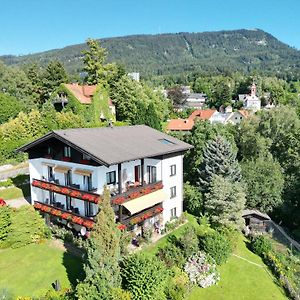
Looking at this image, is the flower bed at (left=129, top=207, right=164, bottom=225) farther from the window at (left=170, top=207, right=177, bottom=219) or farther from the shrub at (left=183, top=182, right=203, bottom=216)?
the shrub at (left=183, top=182, right=203, bottom=216)

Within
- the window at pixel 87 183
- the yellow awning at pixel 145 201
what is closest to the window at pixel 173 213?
the yellow awning at pixel 145 201

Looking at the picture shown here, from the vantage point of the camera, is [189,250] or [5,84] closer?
[189,250]

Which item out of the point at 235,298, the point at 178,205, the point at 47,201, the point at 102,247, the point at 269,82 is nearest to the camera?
the point at 102,247

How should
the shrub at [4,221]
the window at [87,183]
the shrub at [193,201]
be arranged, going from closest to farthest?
the shrub at [4,221]
the window at [87,183]
the shrub at [193,201]

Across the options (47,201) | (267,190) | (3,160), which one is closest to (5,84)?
(3,160)

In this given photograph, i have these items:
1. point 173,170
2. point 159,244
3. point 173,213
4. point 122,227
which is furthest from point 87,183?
point 173,213

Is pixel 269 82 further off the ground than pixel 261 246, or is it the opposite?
pixel 269 82

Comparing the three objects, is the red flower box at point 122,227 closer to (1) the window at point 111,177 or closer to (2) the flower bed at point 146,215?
(2) the flower bed at point 146,215

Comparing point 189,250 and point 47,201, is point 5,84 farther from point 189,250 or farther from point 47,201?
point 189,250
